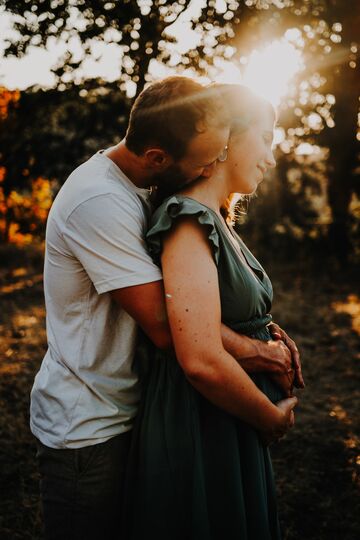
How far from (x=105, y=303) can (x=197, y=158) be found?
0.55m

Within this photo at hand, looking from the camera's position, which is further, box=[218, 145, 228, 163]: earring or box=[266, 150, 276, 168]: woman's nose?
box=[266, 150, 276, 168]: woman's nose

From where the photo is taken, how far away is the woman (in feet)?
4.78

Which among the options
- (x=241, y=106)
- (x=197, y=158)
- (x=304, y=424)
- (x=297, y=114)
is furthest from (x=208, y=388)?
(x=297, y=114)

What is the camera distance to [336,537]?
2.97 meters

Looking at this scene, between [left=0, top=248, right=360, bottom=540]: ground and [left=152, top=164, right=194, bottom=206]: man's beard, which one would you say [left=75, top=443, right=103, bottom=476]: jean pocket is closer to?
[left=152, top=164, right=194, bottom=206]: man's beard

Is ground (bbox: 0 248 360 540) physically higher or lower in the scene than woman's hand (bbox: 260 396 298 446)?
lower

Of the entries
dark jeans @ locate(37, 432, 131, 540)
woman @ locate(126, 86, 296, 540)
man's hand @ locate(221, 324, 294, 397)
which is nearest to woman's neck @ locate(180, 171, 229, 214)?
woman @ locate(126, 86, 296, 540)

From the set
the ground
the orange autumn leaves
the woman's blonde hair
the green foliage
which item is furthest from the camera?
the orange autumn leaves

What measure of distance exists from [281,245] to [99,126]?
17.6 feet

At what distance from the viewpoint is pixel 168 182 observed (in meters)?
1.68

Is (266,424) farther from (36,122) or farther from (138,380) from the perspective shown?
(36,122)

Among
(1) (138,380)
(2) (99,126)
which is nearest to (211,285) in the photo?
(1) (138,380)

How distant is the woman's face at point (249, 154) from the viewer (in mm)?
1758

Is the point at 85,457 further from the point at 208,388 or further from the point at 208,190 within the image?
the point at 208,190
